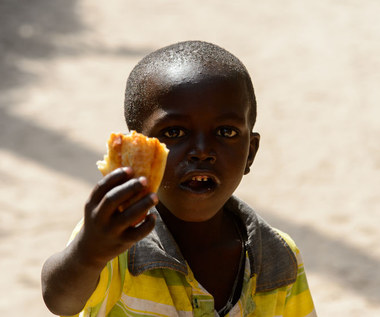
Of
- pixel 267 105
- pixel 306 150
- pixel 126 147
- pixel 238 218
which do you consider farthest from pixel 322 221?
pixel 126 147

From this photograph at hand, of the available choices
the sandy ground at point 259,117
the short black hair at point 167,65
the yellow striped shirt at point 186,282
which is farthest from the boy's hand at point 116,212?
the sandy ground at point 259,117

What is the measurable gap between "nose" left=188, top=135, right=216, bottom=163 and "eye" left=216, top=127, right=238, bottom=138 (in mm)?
92

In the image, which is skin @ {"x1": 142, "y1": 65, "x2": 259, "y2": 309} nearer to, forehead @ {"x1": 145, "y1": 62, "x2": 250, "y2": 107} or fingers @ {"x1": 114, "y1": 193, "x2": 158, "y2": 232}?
forehead @ {"x1": 145, "y1": 62, "x2": 250, "y2": 107}

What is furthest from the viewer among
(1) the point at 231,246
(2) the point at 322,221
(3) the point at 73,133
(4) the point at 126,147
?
(3) the point at 73,133

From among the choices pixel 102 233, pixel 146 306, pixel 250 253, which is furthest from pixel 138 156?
pixel 250 253

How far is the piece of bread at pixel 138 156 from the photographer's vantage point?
5.97ft

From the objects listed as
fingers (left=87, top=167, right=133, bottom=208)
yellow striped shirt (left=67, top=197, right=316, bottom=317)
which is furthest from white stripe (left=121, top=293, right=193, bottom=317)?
fingers (left=87, top=167, right=133, bottom=208)

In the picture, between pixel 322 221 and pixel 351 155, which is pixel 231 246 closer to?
pixel 322 221

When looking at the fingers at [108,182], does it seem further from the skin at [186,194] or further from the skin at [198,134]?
the skin at [198,134]

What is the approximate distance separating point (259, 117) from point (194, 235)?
4987 mm

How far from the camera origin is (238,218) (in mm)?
2584

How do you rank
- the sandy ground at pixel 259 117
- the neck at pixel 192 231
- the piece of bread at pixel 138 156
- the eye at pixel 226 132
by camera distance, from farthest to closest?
the sandy ground at pixel 259 117, the neck at pixel 192 231, the eye at pixel 226 132, the piece of bread at pixel 138 156

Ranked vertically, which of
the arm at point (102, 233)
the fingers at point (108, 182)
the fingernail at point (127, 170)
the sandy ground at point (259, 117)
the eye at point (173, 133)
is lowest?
the arm at point (102, 233)

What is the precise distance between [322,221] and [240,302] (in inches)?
133
